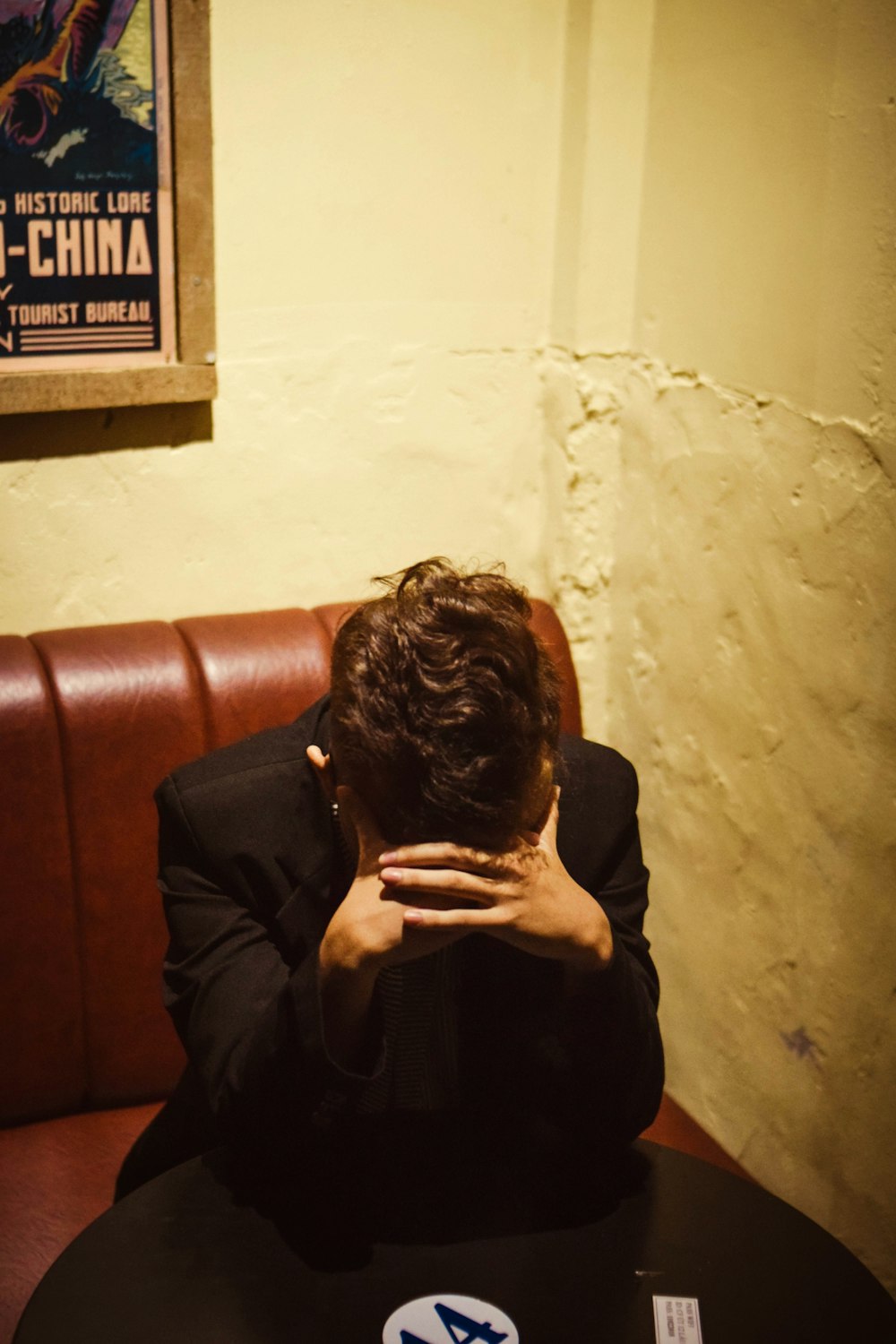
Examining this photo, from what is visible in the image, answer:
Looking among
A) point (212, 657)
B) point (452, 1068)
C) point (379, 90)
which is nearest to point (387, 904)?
point (452, 1068)

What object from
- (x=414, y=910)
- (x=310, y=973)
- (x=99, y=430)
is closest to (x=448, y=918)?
(x=414, y=910)

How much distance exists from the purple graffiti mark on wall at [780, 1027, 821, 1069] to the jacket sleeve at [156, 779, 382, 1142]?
798 mm

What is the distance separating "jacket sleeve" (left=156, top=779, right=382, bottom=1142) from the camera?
1.25 m

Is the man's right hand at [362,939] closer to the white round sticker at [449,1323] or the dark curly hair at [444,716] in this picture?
the dark curly hair at [444,716]

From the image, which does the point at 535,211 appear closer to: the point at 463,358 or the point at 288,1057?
the point at 463,358

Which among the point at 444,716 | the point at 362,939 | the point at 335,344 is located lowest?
the point at 362,939

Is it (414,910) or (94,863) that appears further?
(94,863)

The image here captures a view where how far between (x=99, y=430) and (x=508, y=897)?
1.11 meters

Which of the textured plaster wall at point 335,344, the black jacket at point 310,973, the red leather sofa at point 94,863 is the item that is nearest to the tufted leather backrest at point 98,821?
the red leather sofa at point 94,863

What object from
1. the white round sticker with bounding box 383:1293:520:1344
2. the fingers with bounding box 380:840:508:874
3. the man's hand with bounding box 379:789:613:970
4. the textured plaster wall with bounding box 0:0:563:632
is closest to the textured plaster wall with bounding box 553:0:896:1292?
the textured plaster wall with bounding box 0:0:563:632

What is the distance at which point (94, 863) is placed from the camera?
1.81 m

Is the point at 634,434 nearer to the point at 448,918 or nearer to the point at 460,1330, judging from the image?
the point at 448,918

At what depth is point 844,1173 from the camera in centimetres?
177

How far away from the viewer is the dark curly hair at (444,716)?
1.15 meters
